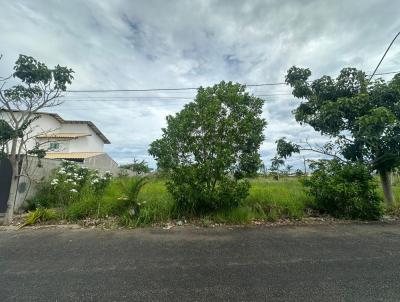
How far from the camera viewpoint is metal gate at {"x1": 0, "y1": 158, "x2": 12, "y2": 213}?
6.87 m

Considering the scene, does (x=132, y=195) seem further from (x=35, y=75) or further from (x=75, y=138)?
(x=75, y=138)

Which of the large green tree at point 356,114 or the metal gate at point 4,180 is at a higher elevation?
the large green tree at point 356,114

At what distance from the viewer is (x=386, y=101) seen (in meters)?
6.47

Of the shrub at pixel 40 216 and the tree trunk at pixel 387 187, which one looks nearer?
the shrub at pixel 40 216

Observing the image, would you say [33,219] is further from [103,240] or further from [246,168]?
[246,168]

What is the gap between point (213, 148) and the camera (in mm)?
5988

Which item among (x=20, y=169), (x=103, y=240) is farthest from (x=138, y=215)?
(x=20, y=169)

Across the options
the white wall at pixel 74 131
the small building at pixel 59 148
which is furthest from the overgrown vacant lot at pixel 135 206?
the white wall at pixel 74 131

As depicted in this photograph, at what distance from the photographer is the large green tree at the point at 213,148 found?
5.84 meters

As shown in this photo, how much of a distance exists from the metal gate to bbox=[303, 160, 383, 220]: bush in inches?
348

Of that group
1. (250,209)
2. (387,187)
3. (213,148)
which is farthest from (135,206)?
(387,187)

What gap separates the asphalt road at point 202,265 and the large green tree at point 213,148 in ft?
3.20

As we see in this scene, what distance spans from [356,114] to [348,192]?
2.33 metres

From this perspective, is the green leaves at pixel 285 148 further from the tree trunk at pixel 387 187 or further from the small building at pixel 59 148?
the small building at pixel 59 148
